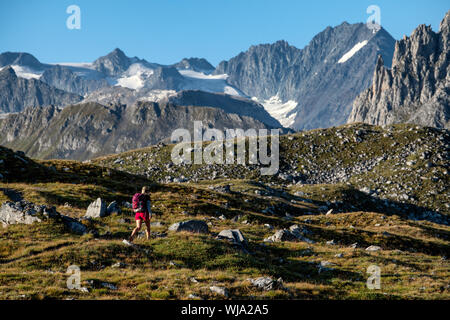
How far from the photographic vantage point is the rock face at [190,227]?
89.8 ft

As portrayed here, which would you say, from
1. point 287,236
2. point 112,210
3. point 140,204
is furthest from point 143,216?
point 287,236

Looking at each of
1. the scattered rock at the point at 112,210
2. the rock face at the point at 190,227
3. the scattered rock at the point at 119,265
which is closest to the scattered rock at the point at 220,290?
the scattered rock at the point at 119,265

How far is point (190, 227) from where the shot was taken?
2783 centimetres

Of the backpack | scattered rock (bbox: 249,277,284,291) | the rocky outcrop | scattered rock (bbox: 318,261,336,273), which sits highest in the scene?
the backpack

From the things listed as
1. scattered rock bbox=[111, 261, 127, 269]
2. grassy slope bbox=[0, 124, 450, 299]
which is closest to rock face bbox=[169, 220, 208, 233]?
grassy slope bbox=[0, 124, 450, 299]

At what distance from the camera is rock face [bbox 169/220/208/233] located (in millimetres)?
27359

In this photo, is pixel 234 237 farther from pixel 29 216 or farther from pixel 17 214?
pixel 17 214

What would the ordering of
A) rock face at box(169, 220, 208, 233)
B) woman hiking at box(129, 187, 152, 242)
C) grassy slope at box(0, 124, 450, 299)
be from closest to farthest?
1. grassy slope at box(0, 124, 450, 299)
2. woman hiking at box(129, 187, 152, 242)
3. rock face at box(169, 220, 208, 233)

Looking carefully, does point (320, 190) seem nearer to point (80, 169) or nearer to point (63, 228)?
point (80, 169)

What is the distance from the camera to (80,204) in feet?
115

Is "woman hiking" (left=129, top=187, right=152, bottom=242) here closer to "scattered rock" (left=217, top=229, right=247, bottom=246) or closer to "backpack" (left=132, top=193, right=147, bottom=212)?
"backpack" (left=132, top=193, right=147, bottom=212)

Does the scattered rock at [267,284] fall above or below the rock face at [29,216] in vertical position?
below

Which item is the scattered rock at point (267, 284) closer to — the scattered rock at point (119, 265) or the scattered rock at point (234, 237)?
the scattered rock at point (119, 265)
